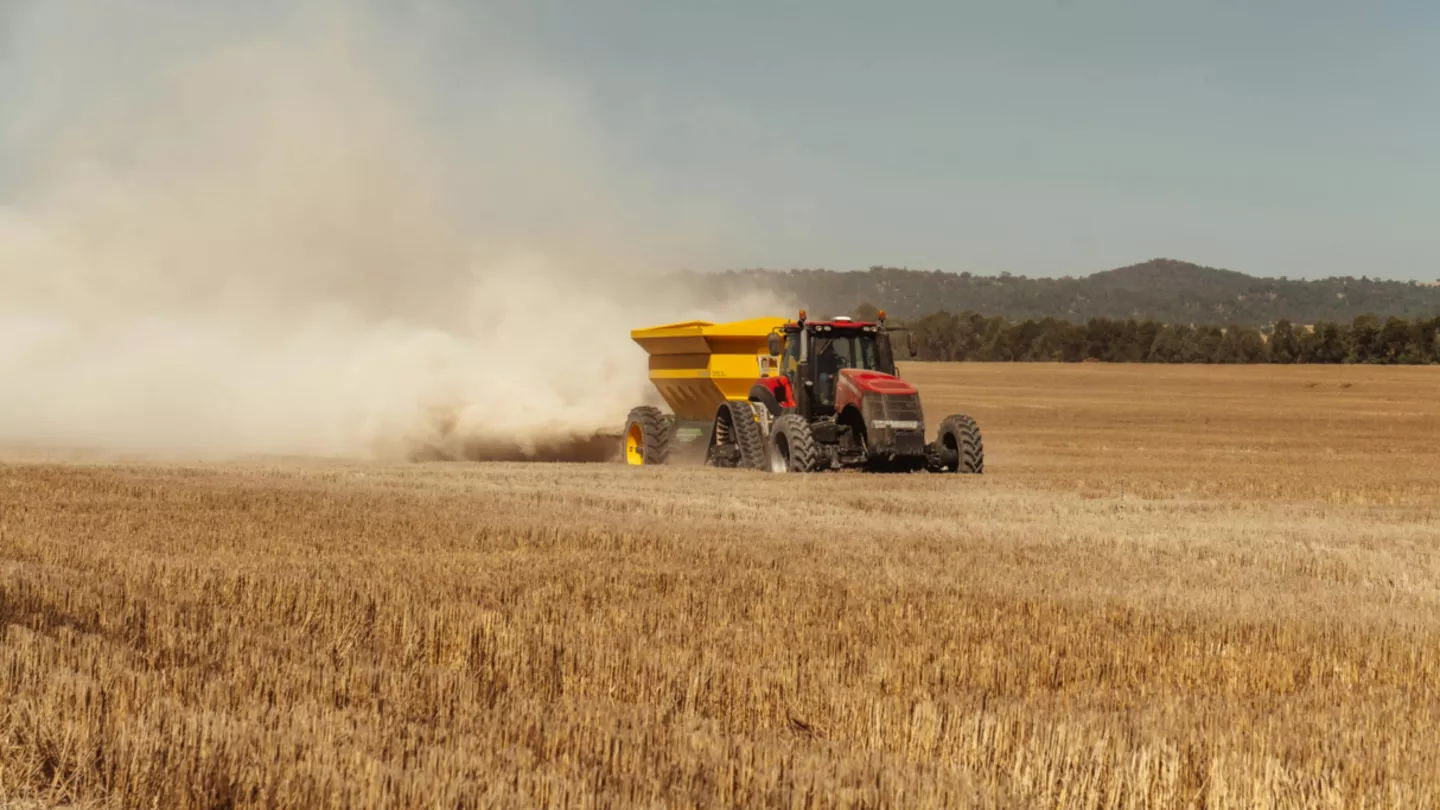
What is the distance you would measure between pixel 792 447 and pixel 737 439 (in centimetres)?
160

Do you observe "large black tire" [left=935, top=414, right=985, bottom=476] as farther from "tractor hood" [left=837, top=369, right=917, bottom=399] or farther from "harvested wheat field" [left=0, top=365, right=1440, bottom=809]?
"harvested wheat field" [left=0, top=365, right=1440, bottom=809]

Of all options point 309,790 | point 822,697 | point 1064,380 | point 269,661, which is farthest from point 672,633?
point 1064,380

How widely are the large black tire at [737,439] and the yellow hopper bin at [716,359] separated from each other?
46cm

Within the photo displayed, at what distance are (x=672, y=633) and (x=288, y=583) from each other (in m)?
2.66

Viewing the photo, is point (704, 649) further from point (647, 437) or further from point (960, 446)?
point (647, 437)

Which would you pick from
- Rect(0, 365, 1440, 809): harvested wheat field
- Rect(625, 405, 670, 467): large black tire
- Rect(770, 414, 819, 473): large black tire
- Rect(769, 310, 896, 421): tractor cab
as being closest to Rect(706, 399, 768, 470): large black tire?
Rect(770, 414, 819, 473): large black tire

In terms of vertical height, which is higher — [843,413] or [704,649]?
[843,413]

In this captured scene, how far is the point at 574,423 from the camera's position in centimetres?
2597

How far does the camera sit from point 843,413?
20.1 m

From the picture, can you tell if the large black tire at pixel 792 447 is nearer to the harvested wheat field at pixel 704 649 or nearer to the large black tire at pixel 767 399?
the large black tire at pixel 767 399

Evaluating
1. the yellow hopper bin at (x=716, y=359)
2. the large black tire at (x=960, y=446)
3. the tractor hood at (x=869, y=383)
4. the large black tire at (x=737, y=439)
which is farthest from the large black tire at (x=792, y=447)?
the large black tire at (x=960, y=446)

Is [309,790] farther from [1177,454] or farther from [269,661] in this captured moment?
[1177,454]

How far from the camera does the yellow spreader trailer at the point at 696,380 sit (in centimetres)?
2169

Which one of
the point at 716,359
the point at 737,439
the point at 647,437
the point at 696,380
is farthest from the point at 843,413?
the point at 647,437
